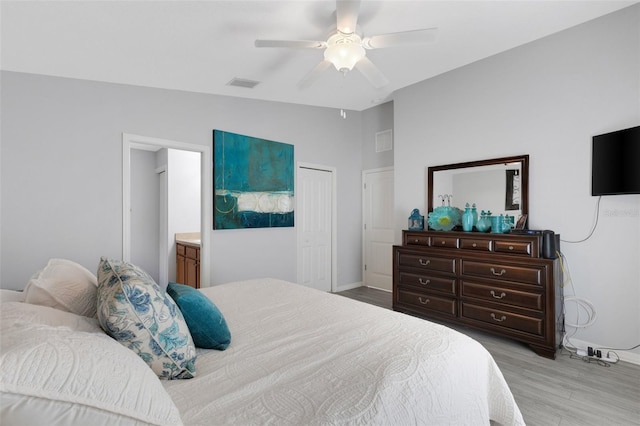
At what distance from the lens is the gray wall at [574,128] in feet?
8.96

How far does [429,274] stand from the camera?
11.8 feet

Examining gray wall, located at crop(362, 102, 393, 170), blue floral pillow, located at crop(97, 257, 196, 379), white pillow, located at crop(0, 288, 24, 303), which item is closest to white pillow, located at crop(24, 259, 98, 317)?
white pillow, located at crop(0, 288, 24, 303)

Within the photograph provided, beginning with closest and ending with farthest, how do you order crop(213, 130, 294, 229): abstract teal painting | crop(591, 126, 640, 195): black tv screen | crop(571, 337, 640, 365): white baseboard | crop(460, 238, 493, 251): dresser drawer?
crop(591, 126, 640, 195): black tv screen
crop(571, 337, 640, 365): white baseboard
crop(460, 238, 493, 251): dresser drawer
crop(213, 130, 294, 229): abstract teal painting

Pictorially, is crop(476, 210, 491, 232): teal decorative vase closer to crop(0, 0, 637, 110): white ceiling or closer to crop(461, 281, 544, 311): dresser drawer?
crop(461, 281, 544, 311): dresser drawer

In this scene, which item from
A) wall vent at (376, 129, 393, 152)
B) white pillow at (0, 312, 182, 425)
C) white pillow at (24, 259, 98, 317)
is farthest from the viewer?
wall vent at (376, 129, 393, 152)

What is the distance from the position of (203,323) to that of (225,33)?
2280mm

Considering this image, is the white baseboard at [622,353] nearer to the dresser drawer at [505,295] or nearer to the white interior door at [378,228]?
the dresser drawer at [505,295]

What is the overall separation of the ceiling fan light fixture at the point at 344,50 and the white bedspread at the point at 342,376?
1.76 m

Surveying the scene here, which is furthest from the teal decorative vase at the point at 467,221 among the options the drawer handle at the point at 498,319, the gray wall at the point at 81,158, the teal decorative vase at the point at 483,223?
the gray wall at the point at 81,158

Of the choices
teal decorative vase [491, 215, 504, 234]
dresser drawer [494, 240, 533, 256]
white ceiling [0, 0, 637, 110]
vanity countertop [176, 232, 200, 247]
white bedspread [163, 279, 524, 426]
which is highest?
white ceiling [0, 0, 637, 110]

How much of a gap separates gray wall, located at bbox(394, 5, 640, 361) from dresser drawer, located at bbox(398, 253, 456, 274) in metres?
0.89

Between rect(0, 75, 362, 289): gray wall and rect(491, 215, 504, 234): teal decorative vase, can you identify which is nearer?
rect(0, 75, 362, 289): gray wall

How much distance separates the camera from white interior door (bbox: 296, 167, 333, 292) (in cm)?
478

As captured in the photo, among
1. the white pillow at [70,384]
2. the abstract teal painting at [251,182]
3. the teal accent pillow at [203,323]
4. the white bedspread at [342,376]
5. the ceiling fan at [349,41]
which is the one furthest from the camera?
the abstract teal painting at [251,182]
